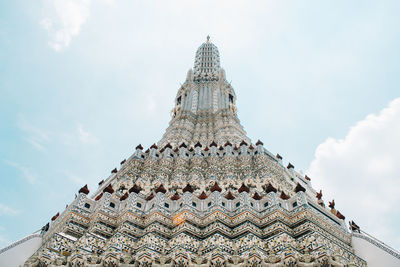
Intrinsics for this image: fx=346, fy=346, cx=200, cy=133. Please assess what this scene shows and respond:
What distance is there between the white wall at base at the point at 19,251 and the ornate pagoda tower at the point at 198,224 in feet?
1.35

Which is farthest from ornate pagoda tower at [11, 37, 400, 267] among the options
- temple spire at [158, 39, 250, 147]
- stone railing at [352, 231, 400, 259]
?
temple spire at [158, 39, 250, 147]

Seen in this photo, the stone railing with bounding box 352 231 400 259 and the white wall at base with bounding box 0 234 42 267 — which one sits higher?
the stone railing with bounding box 352 231 400 259

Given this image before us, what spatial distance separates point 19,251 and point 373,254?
12.6 metres

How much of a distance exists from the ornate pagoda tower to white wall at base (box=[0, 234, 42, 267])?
41 cm

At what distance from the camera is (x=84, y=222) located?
1273cm

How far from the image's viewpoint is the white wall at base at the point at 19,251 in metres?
12.1

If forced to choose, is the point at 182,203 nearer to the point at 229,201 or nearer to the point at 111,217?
the point at 229,201

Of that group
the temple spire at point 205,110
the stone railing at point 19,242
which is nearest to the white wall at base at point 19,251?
the stone railing at point 19,242

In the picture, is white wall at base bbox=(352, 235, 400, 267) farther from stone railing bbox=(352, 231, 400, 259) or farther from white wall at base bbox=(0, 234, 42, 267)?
white wall at base bbox=(0, 234, 42, 267)

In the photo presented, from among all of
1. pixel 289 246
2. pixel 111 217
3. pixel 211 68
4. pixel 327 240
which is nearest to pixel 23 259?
pixel 111 217

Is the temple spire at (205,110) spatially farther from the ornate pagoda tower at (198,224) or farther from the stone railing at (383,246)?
the stone railing at (383,246)

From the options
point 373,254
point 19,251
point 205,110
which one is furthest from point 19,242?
point 205,110

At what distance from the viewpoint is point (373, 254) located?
1184 centimetres

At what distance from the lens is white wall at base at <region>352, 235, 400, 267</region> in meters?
11.2
